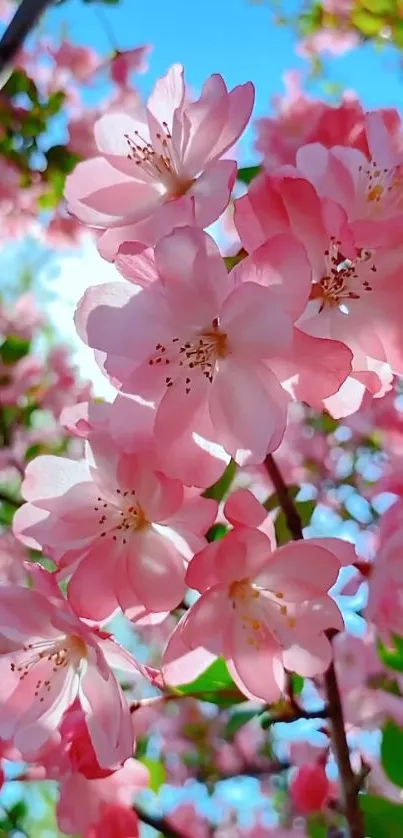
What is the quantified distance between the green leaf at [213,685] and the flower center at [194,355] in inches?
13.3

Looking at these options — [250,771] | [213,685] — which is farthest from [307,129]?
[250,771]

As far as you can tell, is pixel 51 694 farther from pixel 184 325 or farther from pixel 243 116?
pixel 243 116

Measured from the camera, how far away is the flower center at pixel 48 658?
746mm

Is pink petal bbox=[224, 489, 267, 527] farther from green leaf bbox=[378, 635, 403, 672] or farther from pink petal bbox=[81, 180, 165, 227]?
green leaf bbox=[378, 635, 403, 672]

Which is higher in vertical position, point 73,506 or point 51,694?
point 73,506

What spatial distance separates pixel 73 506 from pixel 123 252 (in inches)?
8.6

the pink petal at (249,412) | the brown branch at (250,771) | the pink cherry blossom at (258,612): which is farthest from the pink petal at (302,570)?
the brown branch at (250,771)

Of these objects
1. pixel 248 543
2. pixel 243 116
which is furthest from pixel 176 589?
pixel 243 116

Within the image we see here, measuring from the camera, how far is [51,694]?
0.75 metres

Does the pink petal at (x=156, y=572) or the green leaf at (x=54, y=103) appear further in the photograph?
the green leaf at (x=54, y=103)

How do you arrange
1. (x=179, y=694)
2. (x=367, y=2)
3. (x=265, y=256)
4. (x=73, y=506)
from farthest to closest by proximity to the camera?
(x=367, y=2) → (x=179, y=694) → (x=73, y=506) → (x=265, y=256)

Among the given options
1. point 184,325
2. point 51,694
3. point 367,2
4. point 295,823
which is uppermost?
point 184,325

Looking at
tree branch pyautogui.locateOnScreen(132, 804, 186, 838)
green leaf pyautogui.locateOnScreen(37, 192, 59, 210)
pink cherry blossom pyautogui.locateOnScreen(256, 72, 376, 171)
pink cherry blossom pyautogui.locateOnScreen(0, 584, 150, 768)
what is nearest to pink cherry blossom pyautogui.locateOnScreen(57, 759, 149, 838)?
tree branch pyautogui.locateOnScreen(132, 804, 186, 838)

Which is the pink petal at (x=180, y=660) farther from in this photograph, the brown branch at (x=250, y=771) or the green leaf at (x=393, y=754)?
the brown branch at (x=250, y=771)
